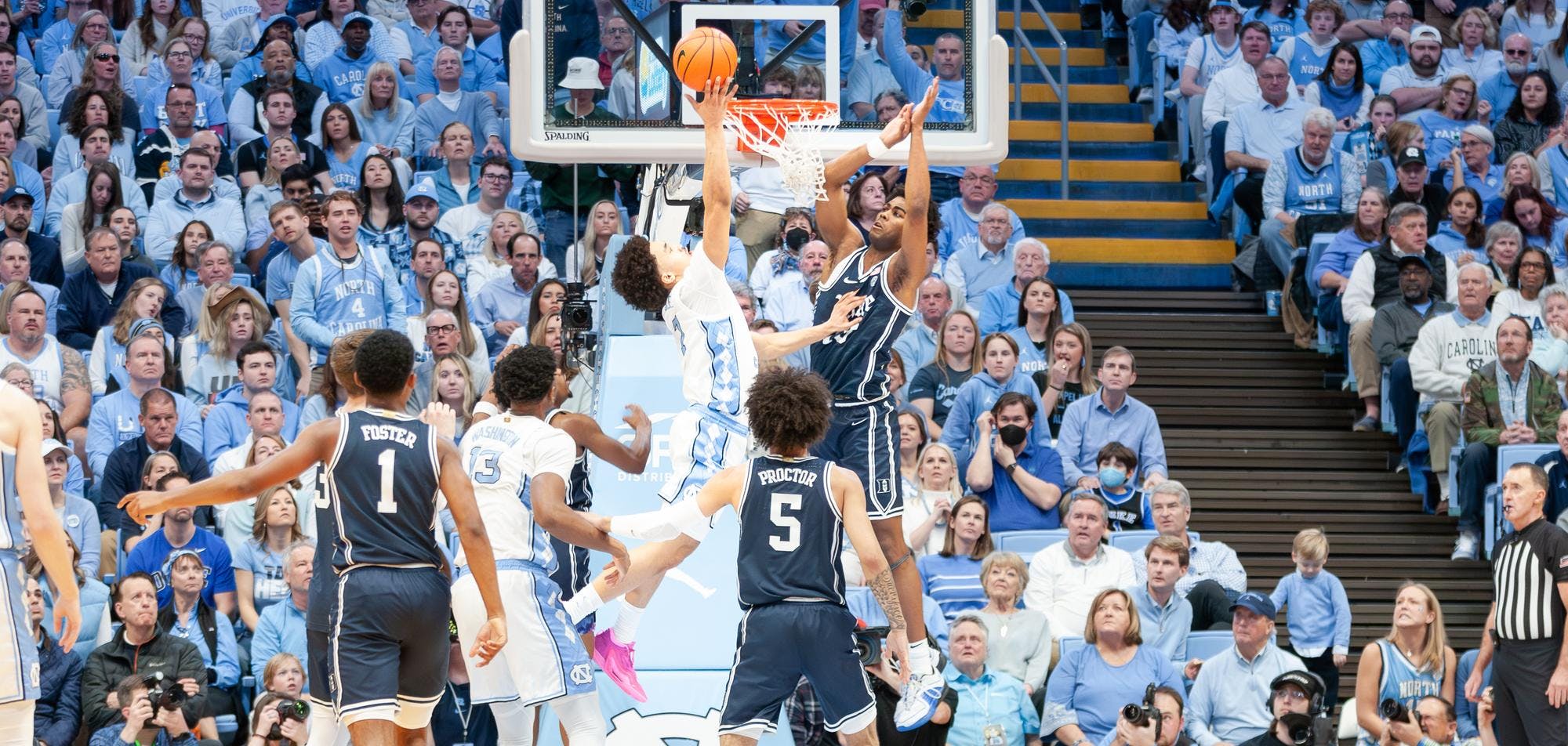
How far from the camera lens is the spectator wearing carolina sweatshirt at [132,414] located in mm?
12930

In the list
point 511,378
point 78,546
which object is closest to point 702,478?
point 511,378

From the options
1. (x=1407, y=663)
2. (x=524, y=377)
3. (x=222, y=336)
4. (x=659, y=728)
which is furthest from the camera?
(x=222, y=336)

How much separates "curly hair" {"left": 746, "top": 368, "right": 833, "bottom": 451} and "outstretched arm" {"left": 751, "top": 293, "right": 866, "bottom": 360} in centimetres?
109

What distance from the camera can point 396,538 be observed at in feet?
23.3

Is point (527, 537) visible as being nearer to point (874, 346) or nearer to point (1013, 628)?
point (874, 346)

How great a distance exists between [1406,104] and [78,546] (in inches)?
439

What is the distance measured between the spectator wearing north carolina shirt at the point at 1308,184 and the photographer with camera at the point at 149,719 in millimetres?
9105

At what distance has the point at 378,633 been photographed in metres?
7.09

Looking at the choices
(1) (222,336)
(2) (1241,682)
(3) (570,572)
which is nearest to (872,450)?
(3) (570,572)

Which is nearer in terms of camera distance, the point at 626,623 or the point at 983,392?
the point at 626,623

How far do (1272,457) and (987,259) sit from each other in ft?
8.20

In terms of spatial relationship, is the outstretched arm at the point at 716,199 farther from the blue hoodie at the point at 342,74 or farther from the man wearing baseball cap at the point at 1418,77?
the man wearing baseball cap at the point at 1418,77

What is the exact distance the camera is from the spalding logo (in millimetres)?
9672

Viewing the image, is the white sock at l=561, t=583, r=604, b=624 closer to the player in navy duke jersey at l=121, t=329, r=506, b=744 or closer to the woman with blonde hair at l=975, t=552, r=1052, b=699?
the player in navy duke jersey at l=121, t=329, r=506, b=744
